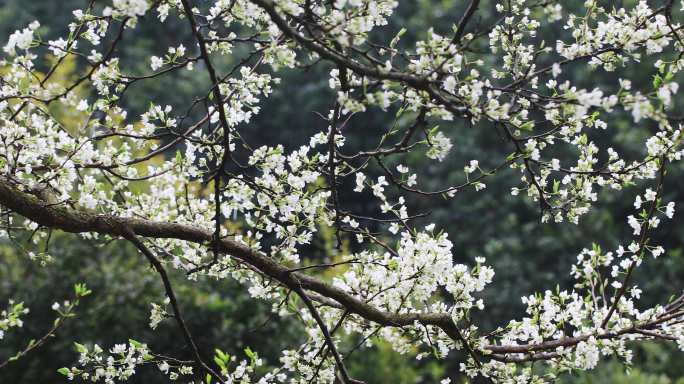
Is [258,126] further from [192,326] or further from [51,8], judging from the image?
[192,326]

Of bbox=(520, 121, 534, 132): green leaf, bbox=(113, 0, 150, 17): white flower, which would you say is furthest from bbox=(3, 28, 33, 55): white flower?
bbox=(520, 121, 534, 132): green leaf

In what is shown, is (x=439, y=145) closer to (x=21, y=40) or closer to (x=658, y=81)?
(x=658, y=81)

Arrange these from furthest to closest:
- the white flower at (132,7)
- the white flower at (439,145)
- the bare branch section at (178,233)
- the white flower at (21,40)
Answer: the bare branch section at (178,233), the white flower at (21,40), the white flower at (439,145), the white flower at (132,7)

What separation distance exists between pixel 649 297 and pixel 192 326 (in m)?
10.0

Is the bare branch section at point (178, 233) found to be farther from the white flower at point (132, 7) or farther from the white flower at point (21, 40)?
the white flower at point (132, 7)

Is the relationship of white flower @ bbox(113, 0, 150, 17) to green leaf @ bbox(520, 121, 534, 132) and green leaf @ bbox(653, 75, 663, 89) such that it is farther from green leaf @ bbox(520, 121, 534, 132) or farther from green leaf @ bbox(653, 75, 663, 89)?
green leaf @ bbox(653, 75, 663, 89)

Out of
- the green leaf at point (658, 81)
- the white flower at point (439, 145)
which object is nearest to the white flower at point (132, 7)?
the white flower at point (439, 145)

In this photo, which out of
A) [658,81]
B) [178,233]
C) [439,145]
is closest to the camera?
[658,81]

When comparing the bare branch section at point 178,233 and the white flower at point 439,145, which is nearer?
the white flower at point 439,145

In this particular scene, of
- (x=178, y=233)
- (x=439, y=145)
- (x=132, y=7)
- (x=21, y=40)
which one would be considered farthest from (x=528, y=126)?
(x=21, y=40)

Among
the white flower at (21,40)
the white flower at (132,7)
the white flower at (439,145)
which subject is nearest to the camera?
the white flower at (132,7)

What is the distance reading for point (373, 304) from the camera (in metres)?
3.36

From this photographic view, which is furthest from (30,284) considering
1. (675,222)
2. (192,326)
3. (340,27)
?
(675,222)

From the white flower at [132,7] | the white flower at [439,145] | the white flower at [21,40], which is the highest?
the white flower at [21,40]
